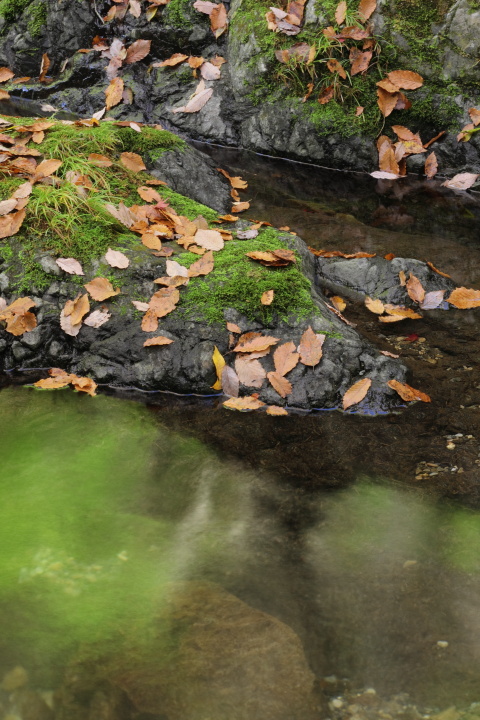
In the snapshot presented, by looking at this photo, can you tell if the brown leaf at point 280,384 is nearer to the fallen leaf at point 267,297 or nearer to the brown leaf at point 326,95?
the fallen leaf at point 267,297

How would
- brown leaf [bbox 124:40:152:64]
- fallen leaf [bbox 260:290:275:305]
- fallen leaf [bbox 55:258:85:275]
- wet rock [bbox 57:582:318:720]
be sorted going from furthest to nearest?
brown leaf [bbox 124:40:152:64], fallen leaf [bbox 55:258:85:275], fallen leaf [bbox 260:290:275:305], wet rock [bbox 57:582:318:720]

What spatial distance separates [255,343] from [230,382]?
26 centimetres

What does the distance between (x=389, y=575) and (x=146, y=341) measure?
183 centimetres

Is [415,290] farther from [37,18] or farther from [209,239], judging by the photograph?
[37,18]

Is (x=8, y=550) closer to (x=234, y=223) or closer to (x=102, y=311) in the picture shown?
(x=102, y=311)

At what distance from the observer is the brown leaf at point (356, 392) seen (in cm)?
353

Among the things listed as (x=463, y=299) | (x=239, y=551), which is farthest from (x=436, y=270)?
(x=239, y=551)

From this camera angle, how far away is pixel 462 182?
21.9ft

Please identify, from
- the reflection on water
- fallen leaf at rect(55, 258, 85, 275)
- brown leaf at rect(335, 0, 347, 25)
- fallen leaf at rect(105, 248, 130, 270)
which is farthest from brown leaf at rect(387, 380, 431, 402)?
brown leaf at rect(335, 0, 347, 25)

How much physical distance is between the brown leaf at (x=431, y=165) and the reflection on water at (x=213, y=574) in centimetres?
475

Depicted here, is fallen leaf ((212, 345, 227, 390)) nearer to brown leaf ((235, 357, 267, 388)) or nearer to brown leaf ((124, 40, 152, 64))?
brown leaf ((235, 357, 267, 388))

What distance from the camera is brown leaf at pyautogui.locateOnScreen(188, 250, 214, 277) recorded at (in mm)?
3926

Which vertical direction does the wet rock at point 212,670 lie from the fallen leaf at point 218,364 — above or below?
below

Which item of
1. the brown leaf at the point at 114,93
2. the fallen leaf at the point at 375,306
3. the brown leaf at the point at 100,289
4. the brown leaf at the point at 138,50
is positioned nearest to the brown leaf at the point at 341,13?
the brown leaf at the point at 138,50
